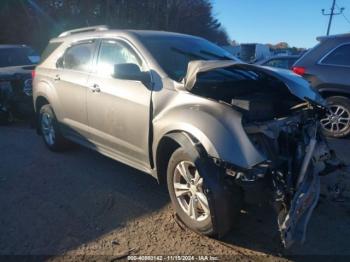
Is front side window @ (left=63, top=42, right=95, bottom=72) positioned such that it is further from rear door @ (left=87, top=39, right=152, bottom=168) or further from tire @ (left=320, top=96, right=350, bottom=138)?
tire @ (left=320, top=96, right=350, bottom=138)

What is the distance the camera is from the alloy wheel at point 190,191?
335 cm

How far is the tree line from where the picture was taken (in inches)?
930

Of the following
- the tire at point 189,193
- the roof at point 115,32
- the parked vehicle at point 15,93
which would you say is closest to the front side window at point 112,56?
the roof at point 115,32

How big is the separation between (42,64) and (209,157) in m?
4.01

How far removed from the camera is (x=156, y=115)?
3.80 metres

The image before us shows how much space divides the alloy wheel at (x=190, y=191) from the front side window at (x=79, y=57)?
2.20 meters

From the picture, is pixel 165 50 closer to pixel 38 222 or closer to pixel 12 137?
pixel 38 222

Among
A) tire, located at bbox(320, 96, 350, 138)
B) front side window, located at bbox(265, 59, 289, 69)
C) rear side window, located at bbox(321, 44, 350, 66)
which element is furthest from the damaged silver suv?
front side window, located at bbox(265, 59, 289, 69)

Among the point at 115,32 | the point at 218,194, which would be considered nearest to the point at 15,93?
the point at 115,32

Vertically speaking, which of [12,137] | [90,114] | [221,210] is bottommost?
[12,137]

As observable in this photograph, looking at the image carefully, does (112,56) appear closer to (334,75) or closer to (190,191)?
(190,191)

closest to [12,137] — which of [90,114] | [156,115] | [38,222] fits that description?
[90,114]

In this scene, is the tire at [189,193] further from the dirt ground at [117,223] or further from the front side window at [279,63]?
the front side window at [279,63]

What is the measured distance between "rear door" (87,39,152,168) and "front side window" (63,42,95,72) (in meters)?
0.24
